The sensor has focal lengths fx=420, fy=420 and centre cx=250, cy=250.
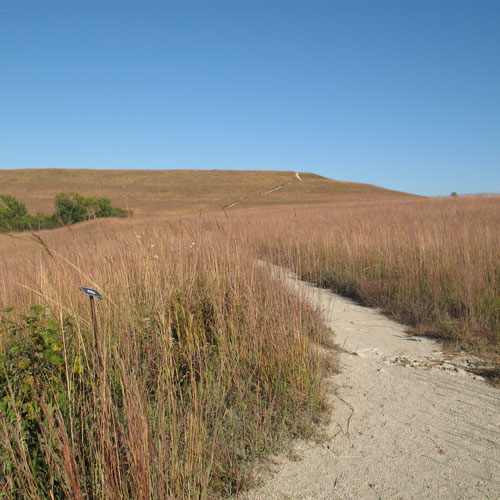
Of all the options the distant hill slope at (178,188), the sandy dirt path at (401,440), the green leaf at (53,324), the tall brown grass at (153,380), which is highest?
the distant hill slope at (178,188)

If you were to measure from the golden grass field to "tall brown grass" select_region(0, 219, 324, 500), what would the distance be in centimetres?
1

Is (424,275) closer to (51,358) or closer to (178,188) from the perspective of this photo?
(51,358)

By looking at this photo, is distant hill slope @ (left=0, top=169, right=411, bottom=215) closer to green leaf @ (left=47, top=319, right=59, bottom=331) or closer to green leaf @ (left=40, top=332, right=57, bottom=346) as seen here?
green leaf @ (left=47, top=319, right=59, bottom=331)

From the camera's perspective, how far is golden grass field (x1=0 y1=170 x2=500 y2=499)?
6.32 ft

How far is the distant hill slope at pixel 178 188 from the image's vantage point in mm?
51656

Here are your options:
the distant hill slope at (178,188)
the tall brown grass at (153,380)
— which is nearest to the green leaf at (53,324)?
the tall brown grass at (153,380)

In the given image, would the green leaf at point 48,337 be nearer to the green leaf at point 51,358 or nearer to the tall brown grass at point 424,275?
the green leaf at point 51,358

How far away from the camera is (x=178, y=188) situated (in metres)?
64.2

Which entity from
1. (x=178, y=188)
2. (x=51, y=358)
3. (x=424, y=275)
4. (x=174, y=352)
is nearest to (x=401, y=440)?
(x=174, y=352)

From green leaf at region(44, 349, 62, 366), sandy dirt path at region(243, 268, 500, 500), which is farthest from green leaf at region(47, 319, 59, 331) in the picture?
sandy dirt path at region(243, 268, 500, 500)

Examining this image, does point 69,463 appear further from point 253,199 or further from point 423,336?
point 253,199

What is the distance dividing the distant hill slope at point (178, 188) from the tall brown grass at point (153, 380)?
1687 inches

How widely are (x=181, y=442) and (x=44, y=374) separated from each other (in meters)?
0.91

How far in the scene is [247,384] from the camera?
3.00m
